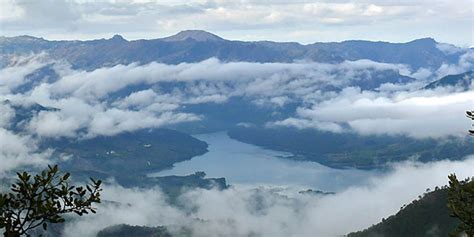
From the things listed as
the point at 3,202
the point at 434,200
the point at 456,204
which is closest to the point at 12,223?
the point at 3,202

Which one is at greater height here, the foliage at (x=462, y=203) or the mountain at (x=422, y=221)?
the foliage at (x=462, y=203)

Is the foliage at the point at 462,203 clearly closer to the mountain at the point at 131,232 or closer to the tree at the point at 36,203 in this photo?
the tree at the point at 36,203

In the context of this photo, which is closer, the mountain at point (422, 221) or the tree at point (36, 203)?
the tree at point (36, 203)

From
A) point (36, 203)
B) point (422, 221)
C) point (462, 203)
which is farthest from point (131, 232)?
point (36, 203)

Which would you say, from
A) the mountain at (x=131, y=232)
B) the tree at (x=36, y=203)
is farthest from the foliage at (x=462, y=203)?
the mountain at (x=131, y=232)

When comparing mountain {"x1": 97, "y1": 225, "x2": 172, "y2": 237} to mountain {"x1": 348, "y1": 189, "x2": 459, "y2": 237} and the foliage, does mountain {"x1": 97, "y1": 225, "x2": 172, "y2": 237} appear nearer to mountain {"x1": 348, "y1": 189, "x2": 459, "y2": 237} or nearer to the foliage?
mountain {"x1": 348, "y1": 189, "x2": 459, "y2": 237}

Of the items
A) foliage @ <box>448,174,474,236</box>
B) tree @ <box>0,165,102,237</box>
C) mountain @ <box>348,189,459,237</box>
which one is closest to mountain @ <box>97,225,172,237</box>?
mountain @ <box>348,189,459,237</box>
